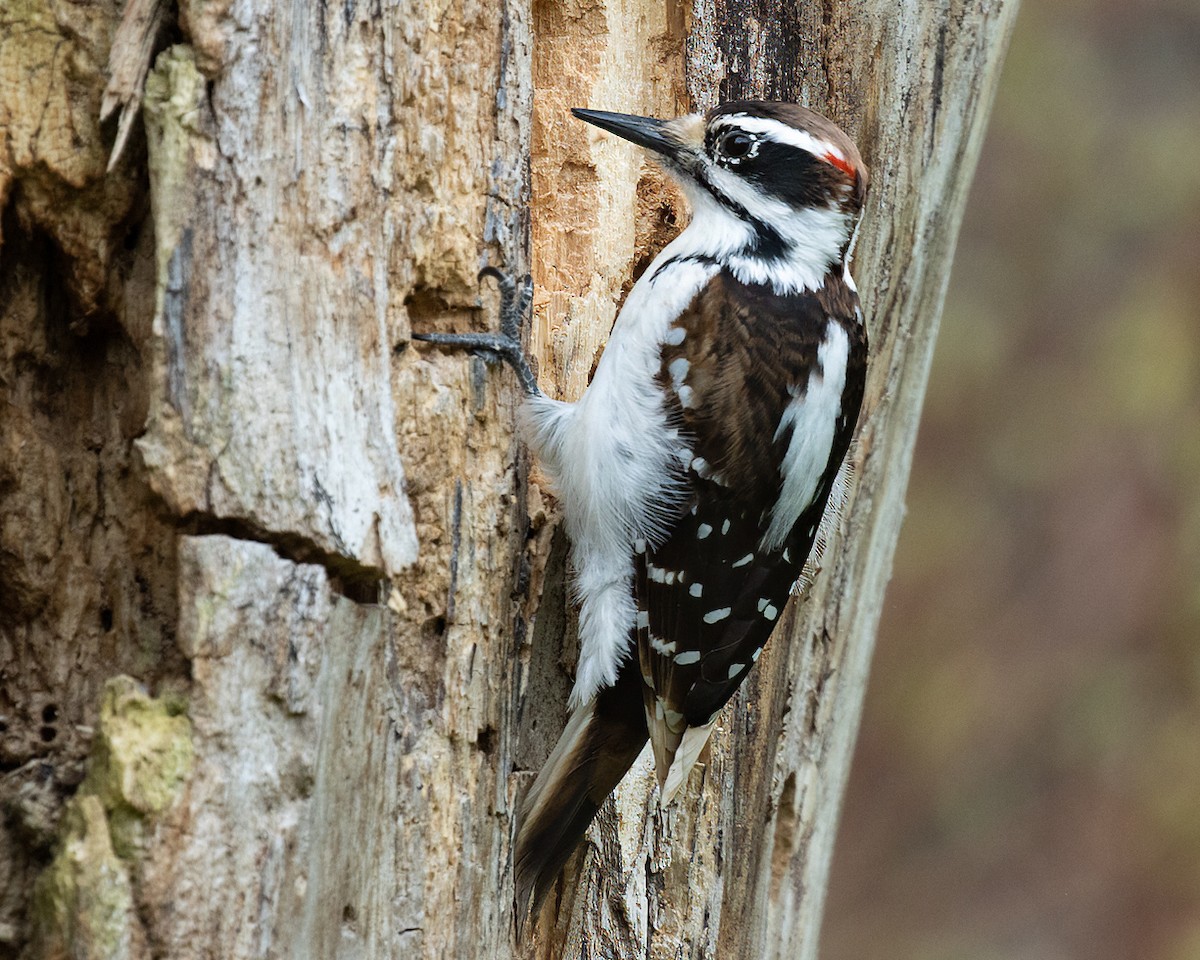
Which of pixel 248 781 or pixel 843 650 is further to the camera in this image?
pixel 843 650

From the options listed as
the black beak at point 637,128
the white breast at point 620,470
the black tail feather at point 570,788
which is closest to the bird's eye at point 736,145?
the black beak at point 637,128

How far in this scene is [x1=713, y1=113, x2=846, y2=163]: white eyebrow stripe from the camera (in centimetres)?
269

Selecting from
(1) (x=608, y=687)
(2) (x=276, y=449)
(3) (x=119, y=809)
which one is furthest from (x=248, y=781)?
(1) (x=608, y=687)

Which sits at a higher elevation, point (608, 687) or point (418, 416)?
point (418, 416)

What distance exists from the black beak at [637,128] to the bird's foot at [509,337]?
1.30 ft

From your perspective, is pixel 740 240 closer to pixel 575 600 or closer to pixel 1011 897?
pixel 575 600

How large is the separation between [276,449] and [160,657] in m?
0.36

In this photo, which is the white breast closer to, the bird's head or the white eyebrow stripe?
the bird's head

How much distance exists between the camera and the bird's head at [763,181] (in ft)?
8.86

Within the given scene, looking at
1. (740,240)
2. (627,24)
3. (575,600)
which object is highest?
(627,24)

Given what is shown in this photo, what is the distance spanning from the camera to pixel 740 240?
2.87 m

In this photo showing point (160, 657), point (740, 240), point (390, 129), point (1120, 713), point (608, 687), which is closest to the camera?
point (160, 657)

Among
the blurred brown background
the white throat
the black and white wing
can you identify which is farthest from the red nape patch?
the blurred brown background

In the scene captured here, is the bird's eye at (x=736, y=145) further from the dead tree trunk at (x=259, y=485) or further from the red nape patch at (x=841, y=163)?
the dead tree trunk at (x=259, y=485)
